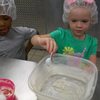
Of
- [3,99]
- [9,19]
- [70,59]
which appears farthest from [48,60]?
[9,19]

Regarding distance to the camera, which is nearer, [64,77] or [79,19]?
[64,77]

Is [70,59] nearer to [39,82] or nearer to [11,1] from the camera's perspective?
[39,82]

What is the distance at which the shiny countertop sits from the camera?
0.98m

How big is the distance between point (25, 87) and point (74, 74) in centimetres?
21

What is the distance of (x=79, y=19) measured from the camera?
1269 mm

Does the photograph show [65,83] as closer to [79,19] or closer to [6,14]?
[79,19]

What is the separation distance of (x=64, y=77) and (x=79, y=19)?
1.10ft

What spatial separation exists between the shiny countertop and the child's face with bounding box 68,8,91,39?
0.99 ft

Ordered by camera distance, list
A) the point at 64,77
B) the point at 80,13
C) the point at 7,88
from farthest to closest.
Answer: the point at 80,13 < the point at 64,77 < the point at 7,88

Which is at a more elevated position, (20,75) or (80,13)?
(80,13)

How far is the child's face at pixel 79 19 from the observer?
4.15ft

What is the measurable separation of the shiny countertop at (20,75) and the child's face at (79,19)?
301 millimetres

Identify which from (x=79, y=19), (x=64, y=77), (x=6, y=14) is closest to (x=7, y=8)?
(x=6, y=14)

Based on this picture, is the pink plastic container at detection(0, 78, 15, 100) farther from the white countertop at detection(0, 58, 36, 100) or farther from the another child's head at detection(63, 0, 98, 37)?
the another child's head at detection(63, 0, 98, 37)
